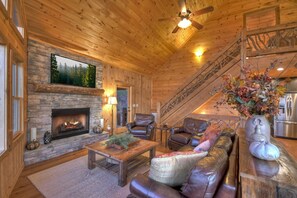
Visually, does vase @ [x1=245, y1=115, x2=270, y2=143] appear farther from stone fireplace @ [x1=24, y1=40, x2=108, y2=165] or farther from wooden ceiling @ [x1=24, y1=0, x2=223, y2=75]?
stone fireplace @ [x1=24, y1=40, x2=108, y2=165]

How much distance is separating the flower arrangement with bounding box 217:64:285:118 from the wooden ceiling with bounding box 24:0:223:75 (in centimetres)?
350

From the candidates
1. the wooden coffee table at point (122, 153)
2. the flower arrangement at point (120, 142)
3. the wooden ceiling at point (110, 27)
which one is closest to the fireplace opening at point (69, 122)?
the wooden coffee table at point (122, 153)

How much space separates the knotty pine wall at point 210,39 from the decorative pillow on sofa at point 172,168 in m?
4.13

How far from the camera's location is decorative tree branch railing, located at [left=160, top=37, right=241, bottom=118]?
461 cm

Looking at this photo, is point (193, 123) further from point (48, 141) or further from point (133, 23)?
point (48, 141)

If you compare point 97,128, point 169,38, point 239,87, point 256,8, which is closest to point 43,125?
point 97,128

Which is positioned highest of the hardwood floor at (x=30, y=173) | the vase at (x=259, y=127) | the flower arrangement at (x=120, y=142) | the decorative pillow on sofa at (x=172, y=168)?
the vase at (x=259, y=127)

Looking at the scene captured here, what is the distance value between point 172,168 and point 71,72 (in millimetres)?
4169

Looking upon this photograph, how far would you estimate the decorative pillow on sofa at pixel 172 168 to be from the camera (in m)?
1.40

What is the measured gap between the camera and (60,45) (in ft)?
13.1

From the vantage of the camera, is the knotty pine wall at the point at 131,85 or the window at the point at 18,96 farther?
the knotty pine wall at the point at 131,85

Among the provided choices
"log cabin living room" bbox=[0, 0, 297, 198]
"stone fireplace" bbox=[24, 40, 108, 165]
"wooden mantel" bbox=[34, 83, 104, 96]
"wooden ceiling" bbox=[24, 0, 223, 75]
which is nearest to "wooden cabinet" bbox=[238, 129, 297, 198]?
"log cabin living room" bbox=[0, 0, 297, 198]

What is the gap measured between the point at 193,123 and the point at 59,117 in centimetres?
388

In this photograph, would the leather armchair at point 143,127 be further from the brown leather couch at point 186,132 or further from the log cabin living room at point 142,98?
the brown leather couch at point 186,132
